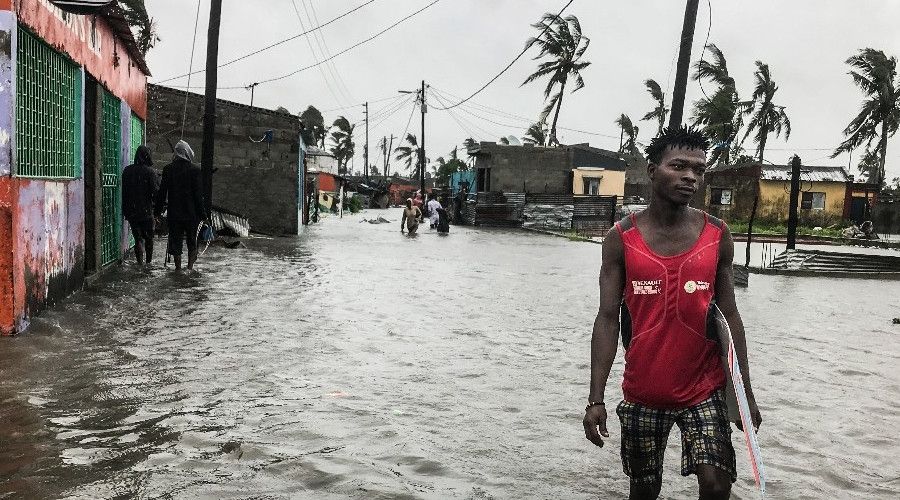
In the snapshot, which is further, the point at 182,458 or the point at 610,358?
the point at 182,458

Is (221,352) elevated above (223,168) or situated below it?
below

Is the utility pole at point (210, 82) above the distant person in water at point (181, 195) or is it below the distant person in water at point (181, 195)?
above

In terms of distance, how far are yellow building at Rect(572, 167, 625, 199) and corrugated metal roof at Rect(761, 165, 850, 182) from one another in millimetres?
7953

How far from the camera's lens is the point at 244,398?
5199mm

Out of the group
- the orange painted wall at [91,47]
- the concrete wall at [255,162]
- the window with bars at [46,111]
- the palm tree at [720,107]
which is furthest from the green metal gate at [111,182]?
the palm tree at [720,107]

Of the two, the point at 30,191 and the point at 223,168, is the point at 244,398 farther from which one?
the point at 223,168

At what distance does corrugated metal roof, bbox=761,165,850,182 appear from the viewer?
42.3 m

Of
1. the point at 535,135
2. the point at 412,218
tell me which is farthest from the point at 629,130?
the point at 412,218

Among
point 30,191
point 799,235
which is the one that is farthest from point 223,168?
point 799,235

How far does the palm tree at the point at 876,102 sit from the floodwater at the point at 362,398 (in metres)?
34.5

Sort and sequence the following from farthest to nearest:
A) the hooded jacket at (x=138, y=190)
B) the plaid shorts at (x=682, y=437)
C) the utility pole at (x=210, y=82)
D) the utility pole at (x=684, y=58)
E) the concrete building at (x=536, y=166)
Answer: the concrete building at (x=536, y=166) → the utility pole at (x=210, y=82) → the utility pole at (x=684, y=58) → the hooded jacket at (x=138, y=190) → the plaid shorts at (x=682, y=437)

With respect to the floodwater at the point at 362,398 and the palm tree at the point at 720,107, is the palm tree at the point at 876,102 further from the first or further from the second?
the floodwater at the point at 362,398

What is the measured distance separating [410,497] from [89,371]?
10.2 feet

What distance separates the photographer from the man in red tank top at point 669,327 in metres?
2.93
